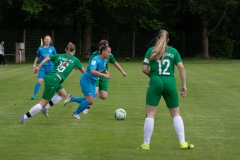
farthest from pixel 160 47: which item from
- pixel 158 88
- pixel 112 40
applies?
pixel 112 40

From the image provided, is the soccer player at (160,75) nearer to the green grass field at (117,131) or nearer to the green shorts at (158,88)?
the green shorts at (158,88)

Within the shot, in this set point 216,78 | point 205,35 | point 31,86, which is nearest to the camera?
point 31,86

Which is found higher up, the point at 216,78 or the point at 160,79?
the point at 160,79

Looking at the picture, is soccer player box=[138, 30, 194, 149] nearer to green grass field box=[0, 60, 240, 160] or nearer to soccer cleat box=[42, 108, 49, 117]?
green grass field box=[0, 60, 240, 160]

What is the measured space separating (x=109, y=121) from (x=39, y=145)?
355cm

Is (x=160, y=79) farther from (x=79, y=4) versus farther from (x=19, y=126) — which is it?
(x=79, y=4)

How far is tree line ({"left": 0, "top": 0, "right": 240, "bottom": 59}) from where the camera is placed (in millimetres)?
48062

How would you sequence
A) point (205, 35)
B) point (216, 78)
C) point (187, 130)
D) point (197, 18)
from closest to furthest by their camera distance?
point (187, 130)
point (216, 78)
point (205, 35)
point (197, 18)

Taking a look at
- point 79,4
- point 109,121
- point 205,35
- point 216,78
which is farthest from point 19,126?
point 205,35

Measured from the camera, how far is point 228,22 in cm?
5462

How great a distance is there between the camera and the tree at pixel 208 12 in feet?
160

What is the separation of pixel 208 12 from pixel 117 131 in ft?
133

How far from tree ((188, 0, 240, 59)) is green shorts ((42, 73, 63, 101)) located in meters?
36.5

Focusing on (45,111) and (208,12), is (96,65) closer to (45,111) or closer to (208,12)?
(45,111)
